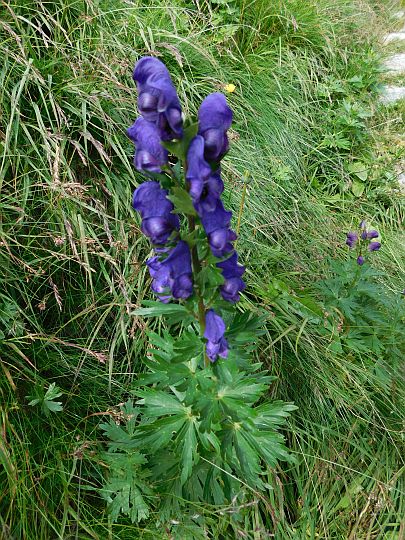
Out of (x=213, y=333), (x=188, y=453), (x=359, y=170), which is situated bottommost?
(x=359, y=170)

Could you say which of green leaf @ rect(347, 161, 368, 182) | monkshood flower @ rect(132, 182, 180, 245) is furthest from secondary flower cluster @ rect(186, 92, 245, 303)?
green leaf @ rect(347, 161, 368, 182)

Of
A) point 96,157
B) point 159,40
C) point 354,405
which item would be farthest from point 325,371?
→ point 159,40

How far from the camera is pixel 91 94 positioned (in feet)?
8.17

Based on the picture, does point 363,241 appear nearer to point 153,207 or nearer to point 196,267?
point 196,267

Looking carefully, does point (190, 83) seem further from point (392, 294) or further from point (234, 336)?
point (234, 336)

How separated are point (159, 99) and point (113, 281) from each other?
1202mm

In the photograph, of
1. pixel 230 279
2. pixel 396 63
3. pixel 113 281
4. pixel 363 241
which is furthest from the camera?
pixel 396 63

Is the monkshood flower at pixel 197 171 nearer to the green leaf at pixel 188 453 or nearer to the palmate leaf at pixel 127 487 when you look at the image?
the green leaf at pixel 188 453

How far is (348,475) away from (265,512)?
444 mm

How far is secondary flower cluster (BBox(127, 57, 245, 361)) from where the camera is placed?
1223 millimetres

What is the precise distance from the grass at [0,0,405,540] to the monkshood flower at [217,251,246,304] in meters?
0.71

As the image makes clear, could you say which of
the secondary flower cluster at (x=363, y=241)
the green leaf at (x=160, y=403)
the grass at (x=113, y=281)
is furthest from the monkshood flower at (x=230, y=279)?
the secondary flower cluster at (x=363, y=241)

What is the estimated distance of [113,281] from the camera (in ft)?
7.49

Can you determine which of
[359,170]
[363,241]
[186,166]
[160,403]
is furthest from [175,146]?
[359,170]
